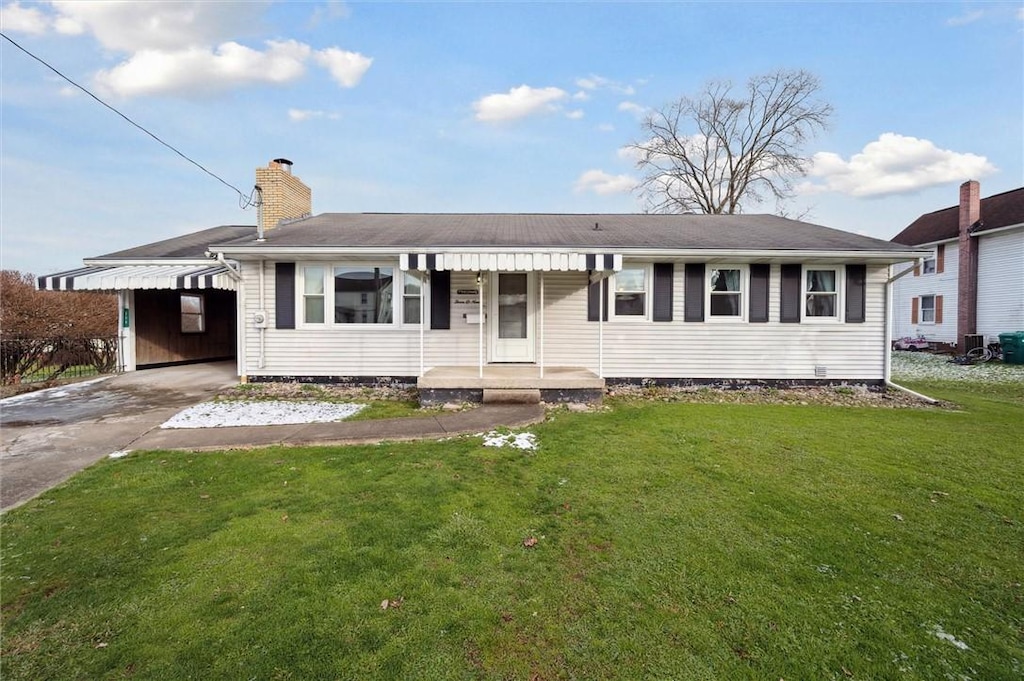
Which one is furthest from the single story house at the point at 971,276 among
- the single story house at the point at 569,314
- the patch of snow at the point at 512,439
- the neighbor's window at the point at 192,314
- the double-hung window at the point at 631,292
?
the neighbor's window at the point at 192,314

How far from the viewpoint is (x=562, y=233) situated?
10781 mm

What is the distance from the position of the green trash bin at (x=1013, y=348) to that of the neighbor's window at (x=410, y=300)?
21193mm

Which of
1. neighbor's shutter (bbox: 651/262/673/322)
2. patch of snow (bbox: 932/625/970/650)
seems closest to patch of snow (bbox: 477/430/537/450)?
patch of snow (bbox: 932/625/970/650)

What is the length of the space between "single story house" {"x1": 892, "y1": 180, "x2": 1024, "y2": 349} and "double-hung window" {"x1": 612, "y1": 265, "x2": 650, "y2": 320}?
48.3 feet

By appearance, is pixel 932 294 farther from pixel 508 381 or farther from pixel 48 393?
pixel 48 393

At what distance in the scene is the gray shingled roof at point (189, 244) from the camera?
11.4 metres

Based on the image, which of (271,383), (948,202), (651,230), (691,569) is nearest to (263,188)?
(271,383)

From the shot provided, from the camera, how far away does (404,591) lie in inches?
105

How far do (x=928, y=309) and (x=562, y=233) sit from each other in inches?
896

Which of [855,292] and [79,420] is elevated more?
[855,292]

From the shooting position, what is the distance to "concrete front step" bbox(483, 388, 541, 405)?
773cm

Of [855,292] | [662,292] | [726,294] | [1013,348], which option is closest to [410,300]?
[662,292]

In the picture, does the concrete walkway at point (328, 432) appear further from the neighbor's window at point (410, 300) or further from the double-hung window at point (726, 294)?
the double-hung window at point (726, 294)

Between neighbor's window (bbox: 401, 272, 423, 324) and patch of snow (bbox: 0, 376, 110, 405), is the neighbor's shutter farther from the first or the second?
patch of snow (bbox: 0, 376, 110, 405)
